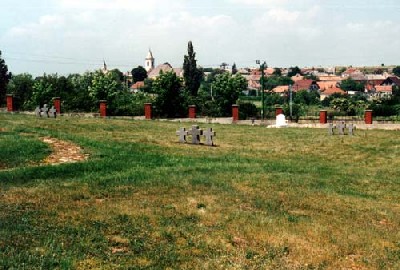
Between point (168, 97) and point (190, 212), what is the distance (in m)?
35.6

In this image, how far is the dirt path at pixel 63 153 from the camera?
13.8 m

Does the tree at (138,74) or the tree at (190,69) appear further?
the tree at (138,74)

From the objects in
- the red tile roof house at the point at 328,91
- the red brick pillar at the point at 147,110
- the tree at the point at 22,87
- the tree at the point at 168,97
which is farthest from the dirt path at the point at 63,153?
the red tile roof house at the point at 328,91

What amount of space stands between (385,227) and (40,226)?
21.4 feet

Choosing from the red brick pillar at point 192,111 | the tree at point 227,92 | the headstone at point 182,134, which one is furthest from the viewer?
the tree at point 227,92

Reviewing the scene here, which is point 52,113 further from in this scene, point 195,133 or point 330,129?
point 330,129

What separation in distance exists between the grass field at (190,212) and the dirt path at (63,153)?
42 centimetres

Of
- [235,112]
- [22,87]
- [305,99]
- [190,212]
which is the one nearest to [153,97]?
[235,112]

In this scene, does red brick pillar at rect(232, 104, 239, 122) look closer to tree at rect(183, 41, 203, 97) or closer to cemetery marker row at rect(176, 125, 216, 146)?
cemetery marker row at rect(176, 125, 216, 146)

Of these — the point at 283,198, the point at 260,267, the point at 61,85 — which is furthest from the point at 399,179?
the point at 61,85

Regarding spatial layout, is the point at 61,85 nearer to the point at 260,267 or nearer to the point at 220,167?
the point at 220,167

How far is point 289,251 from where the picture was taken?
24.2 ft

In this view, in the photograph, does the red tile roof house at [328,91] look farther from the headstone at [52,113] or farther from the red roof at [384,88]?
the headstone at [52,113]

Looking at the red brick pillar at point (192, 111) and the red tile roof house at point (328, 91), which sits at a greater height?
the red tile roof house at point (328, 91)
